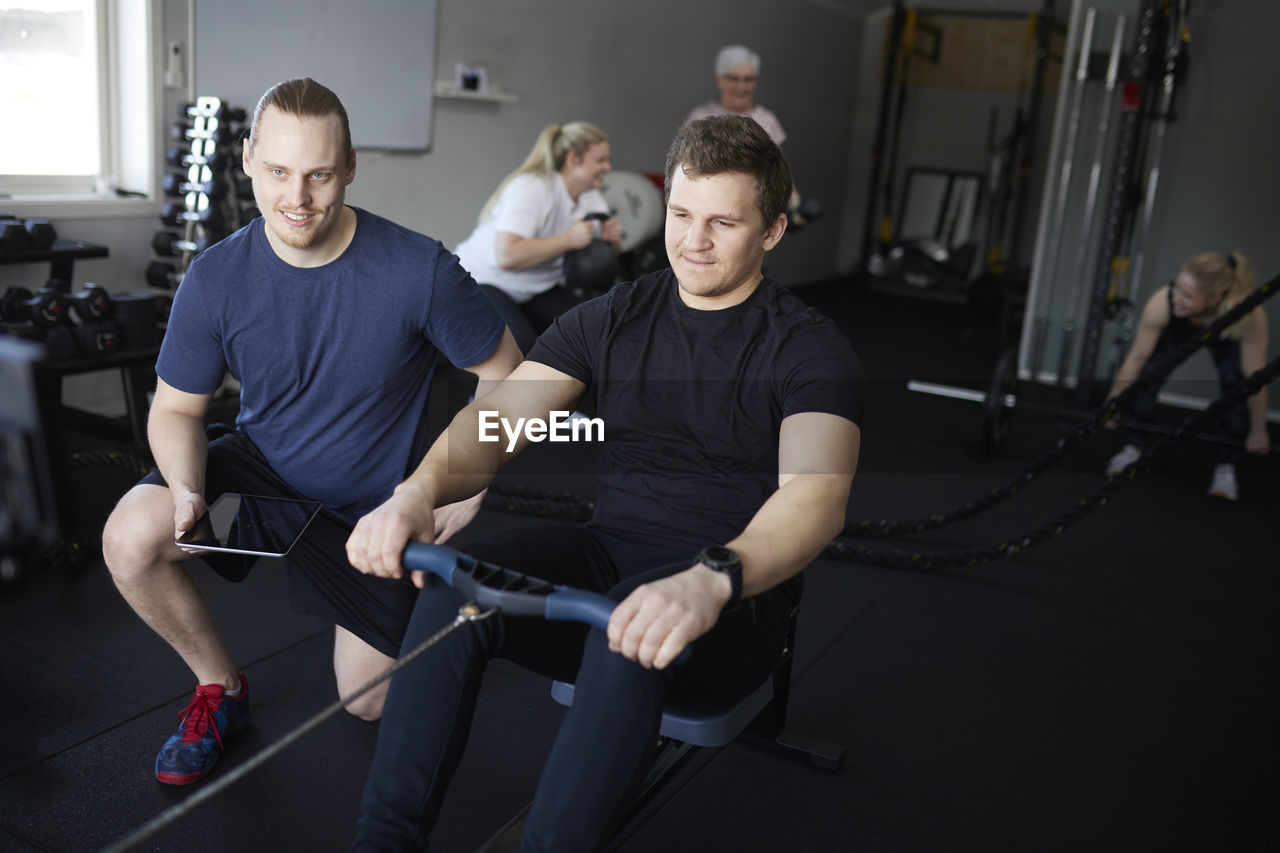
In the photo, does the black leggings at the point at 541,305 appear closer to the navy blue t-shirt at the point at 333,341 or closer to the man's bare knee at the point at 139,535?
the navy blue t-shirt at the point at 333,341

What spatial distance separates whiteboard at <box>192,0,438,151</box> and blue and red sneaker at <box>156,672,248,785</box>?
2692mm

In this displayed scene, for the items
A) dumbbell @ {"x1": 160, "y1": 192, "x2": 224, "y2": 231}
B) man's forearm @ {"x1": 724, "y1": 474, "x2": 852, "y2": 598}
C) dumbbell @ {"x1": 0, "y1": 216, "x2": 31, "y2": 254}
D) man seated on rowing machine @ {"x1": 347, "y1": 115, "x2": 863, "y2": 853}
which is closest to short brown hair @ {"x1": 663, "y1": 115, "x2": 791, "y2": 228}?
man seated on rowing machine @ {"x1": 347, "y1": 115, "x2": 863, "y2": 853}

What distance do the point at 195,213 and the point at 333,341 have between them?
2016 mm

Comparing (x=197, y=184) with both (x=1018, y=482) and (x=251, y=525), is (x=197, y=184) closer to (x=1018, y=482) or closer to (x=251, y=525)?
(x=251, y=525)

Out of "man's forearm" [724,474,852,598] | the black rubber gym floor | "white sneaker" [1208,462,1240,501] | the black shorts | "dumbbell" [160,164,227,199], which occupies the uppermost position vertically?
"dumbbell" [160,164,227,199]

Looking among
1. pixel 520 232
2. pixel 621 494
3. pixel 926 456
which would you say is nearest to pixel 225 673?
pixel 621 494

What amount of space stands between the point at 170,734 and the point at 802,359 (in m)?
1.31

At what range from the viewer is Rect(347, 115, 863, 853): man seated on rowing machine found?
3.86 ft

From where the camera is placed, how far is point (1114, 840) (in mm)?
1798

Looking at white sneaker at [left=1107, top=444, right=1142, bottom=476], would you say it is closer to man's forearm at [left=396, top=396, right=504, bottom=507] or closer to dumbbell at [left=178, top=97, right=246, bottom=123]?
man's forearm at [left=396, top=396, right=504, bottom=507]

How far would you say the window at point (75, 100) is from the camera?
3518 millimetres

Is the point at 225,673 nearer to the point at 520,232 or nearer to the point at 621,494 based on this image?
the point at 621,494

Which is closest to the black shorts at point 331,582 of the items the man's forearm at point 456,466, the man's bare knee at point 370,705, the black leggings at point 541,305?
the man's bare knee at point 370,705

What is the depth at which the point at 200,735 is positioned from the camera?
1.82 m
